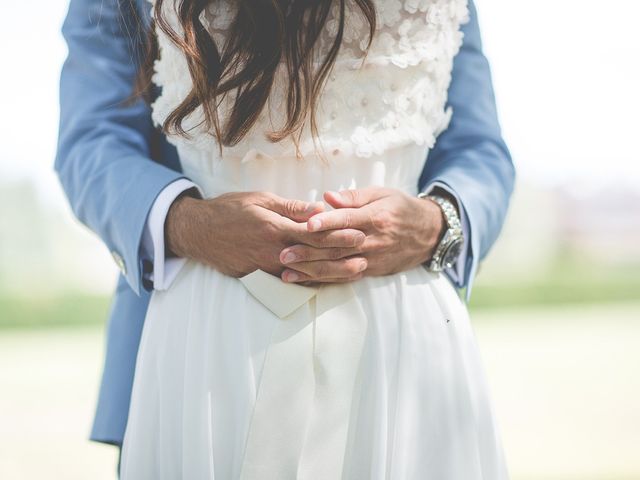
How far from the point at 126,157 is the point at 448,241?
0.51m

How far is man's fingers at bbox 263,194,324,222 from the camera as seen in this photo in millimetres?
1180

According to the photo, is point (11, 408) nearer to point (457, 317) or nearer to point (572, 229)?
point (457, 317)

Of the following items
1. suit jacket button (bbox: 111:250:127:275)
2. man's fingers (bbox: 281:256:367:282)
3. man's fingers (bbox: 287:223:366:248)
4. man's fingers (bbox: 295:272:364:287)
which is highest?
man's fingers (bbox: 287:223:366:248)

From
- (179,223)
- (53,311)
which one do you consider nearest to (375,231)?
(179,223)

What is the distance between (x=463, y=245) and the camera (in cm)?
135

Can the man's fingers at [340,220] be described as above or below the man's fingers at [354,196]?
below

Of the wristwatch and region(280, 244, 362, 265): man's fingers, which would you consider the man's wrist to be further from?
the wristwatch

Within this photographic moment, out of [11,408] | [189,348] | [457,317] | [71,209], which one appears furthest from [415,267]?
[11,408]

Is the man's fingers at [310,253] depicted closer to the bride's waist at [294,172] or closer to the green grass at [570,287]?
the bride's waist at [294,172]

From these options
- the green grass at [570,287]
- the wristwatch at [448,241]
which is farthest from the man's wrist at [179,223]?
the green grass at [570,287]

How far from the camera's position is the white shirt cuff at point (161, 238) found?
4.13 ft

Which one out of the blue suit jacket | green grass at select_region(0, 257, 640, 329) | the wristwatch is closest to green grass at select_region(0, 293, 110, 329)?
green grass at select_region(0, 257, 640, 329)

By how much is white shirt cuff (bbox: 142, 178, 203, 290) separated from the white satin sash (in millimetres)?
141

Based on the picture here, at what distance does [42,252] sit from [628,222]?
671 cm
